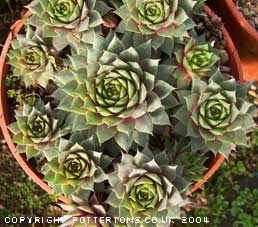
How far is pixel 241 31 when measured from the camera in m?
1.78

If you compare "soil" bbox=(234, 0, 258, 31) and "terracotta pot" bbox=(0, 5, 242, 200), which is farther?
"soil" bbox=(234, 0, 258, 31)

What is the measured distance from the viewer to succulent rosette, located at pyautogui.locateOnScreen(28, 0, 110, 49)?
1386 mm

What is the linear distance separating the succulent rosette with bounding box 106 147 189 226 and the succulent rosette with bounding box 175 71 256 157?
0.12 m

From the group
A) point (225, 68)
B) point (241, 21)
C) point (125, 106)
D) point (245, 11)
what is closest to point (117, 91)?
point (125, 106)

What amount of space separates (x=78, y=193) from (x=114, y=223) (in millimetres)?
130

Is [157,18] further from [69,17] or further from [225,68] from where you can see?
[225,68]

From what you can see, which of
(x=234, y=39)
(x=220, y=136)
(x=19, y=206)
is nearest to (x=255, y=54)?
(x=234, y=39)

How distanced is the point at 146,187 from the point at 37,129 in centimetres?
38

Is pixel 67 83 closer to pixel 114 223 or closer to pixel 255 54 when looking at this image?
pixel 114 223

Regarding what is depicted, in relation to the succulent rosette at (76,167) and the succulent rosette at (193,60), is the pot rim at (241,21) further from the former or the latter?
the succulent rosette at (76,167)

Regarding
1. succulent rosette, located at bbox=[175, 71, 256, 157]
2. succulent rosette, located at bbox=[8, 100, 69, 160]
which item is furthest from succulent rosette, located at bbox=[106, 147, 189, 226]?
succulent rosette, located at bbox=[8, 100, 69, 160]

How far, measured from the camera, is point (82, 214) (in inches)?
56.8

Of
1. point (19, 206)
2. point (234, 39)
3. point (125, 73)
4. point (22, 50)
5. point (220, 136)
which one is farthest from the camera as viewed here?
point (19, 206)

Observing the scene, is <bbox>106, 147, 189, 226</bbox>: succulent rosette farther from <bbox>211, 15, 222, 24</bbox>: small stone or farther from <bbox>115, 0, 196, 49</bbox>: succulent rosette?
<bbox>211, 15, 222, 24</bbox>: small stone
